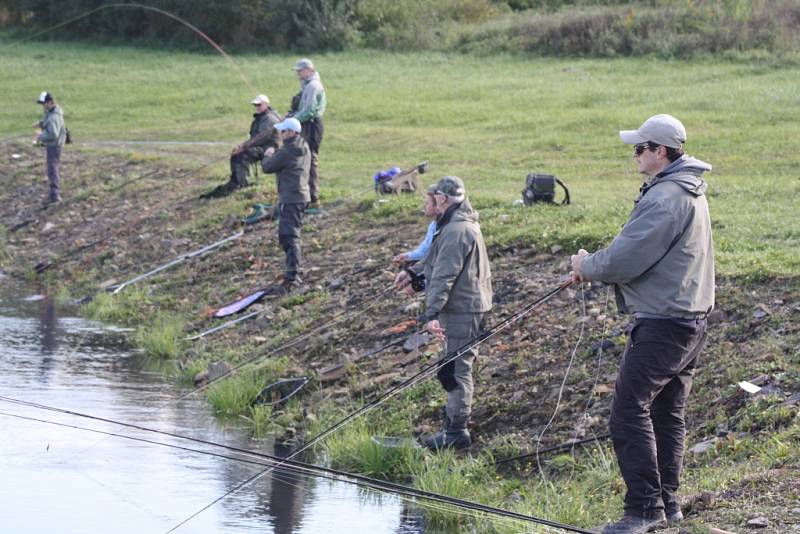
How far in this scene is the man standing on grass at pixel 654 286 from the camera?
5.68 m

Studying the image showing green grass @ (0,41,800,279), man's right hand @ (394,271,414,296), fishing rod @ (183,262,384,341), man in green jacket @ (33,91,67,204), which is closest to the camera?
man's right hand @ (394,271,414,296)

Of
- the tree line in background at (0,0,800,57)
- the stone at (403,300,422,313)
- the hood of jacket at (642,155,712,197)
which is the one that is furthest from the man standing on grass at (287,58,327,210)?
the tree line in background at (0,0,800,57)

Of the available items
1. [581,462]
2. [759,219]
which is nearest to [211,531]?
[581,462]

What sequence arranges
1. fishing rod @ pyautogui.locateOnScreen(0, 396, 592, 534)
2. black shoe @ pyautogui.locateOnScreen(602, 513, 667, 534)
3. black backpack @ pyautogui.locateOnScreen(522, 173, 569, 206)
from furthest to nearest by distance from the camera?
black backpack @ pyautogui.locateOnScreen(522, 173, 569, 206)
fishing rod @ pyautogui.locateOnScreen(0, 396, 592, 534)
black shoe @ pyautogui.locateOnScreen(602, 513, 667, 534)

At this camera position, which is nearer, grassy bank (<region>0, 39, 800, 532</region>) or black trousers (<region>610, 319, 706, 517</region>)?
black trousers (<region>610, 319, 706, 517</region>)

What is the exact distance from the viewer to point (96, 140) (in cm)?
2403

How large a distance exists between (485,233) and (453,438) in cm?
440

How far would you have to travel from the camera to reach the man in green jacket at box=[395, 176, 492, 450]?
808 centimetres

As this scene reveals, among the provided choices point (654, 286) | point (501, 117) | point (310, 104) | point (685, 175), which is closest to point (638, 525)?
point (654, 286)

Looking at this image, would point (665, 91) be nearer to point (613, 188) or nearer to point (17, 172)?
point (613, 188)

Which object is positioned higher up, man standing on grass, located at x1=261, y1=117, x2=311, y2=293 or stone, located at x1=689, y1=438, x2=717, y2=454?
man standing on grass, located at x1=261, y1=117, x2=311, y2=293

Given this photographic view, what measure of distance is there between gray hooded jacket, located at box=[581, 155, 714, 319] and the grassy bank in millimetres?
1016

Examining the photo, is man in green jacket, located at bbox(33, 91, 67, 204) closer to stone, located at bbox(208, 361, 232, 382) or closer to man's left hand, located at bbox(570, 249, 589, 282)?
stone, located at bbox(208, 361, 232, 382)

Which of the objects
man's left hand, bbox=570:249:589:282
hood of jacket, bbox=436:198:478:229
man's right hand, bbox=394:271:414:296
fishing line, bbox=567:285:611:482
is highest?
man's left hand, bbox=570:249:589:282
